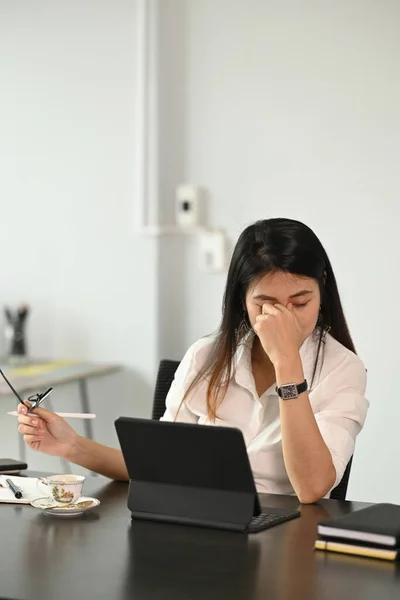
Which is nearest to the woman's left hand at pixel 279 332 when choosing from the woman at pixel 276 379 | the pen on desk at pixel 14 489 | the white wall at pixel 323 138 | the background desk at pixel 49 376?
the woman at pixel 276 379

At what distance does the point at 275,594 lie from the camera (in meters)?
1.25

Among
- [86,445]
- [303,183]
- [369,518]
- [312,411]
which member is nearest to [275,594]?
[369,518]

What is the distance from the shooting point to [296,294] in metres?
1.99

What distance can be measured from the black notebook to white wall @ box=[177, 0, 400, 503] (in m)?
2.14

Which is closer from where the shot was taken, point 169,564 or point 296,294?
point 169,564

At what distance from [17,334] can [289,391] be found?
220 cm

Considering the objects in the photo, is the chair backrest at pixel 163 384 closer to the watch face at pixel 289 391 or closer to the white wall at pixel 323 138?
the watch face at pixel 289 391

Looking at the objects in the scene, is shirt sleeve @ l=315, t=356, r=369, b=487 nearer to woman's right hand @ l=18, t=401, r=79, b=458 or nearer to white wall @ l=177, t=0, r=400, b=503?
woman's right hand @ l=18, t=401, r=79, b=458

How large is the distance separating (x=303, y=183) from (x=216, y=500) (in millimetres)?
2279

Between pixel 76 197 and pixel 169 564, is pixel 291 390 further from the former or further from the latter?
pixel 76 197

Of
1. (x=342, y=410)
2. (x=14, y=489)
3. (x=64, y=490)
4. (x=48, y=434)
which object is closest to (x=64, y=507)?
(x=64, y=490)

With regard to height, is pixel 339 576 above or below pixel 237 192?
below

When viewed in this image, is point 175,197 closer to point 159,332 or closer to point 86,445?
point 159,332

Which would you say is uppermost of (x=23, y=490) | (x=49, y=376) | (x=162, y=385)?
(x=162, y=385)
